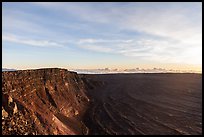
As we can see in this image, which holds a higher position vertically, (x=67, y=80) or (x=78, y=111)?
(x=67, y=80)

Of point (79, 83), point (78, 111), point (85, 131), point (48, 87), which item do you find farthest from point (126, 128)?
point (79, 83)

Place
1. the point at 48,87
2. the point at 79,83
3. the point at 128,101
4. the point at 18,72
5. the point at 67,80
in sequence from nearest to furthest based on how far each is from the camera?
the point at 18,72 → the point at 48,87 → the point at 67,80 → the point at 128,101 → the point at 79,83

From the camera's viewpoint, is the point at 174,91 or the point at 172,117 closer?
the point at 172,117

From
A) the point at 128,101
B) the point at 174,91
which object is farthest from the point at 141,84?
the point at 128,101

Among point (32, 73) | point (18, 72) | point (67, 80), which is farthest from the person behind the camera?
point (67, 80)

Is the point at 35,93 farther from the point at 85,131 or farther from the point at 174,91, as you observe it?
the point at 174,91

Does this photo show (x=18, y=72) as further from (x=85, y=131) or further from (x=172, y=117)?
(x=172, y=117)
